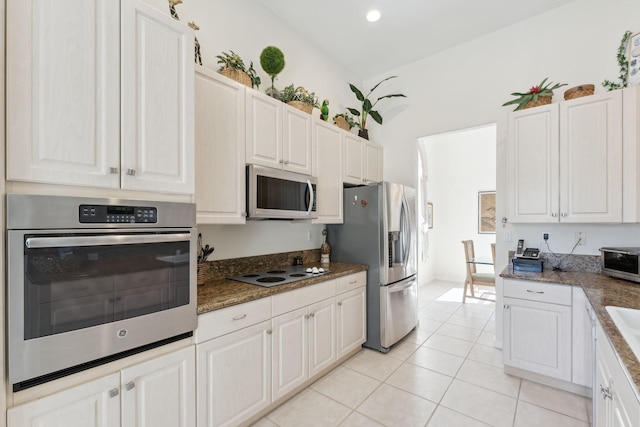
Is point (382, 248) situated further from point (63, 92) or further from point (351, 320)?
point (63, 92)

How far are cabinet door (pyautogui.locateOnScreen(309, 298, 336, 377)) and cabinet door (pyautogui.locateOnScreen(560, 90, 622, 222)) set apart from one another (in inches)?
86.0

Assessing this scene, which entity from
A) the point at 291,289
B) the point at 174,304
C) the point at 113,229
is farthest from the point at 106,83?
the point at 291,289

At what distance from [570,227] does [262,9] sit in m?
3.61

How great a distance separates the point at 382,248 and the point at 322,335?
103 centimetres

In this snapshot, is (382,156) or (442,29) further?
(382,156)

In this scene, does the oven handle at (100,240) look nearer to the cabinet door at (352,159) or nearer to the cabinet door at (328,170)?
the cabinet door at (328,170)

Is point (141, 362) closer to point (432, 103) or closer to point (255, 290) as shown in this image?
point (255, 290)

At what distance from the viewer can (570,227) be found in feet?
8.87

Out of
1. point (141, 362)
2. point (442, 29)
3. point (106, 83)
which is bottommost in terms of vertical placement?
point (141, 362)

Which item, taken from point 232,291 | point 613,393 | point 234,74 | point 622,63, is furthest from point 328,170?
point 622,63

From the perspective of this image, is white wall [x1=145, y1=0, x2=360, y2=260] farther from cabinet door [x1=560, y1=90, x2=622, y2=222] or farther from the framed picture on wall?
the framed picture on wall

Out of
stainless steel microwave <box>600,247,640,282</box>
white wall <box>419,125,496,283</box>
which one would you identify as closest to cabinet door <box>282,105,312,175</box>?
stainless steel microwave <box>600,247,640,282</box>

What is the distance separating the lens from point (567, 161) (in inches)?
96.7

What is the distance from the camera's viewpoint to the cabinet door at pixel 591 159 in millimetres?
2273
